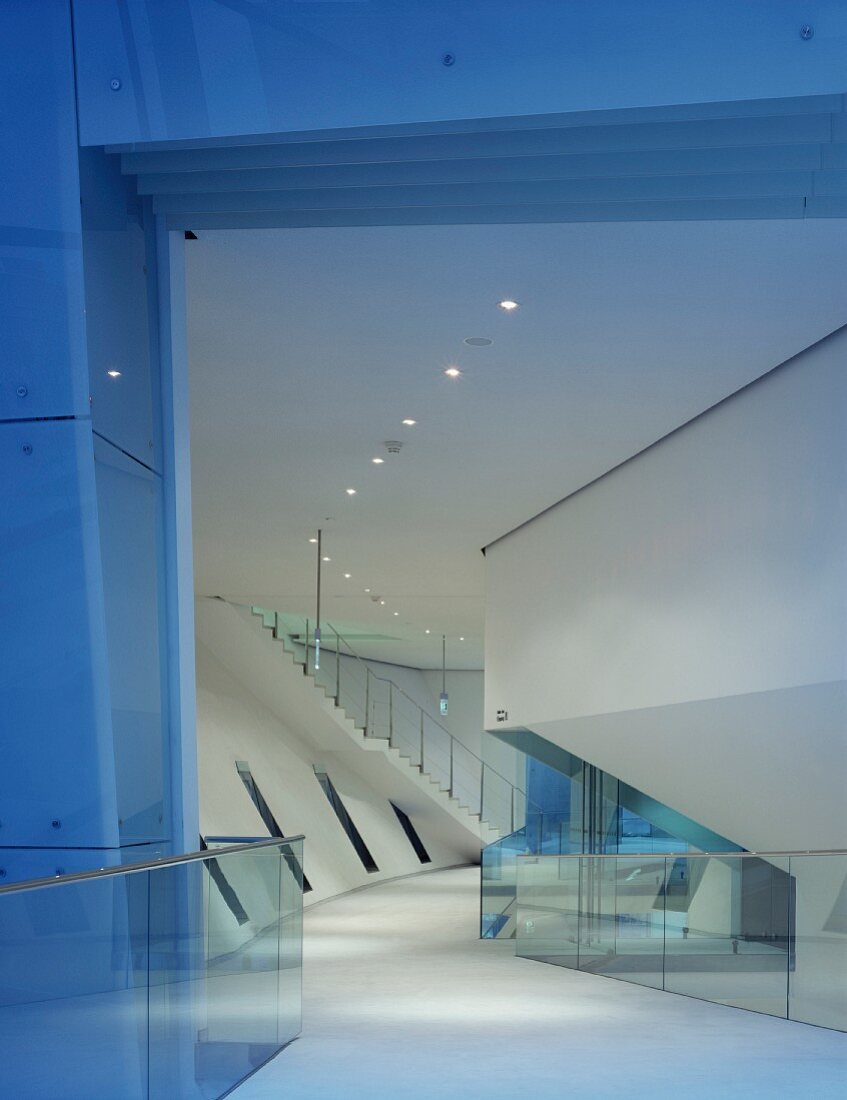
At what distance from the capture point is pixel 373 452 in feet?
33.2

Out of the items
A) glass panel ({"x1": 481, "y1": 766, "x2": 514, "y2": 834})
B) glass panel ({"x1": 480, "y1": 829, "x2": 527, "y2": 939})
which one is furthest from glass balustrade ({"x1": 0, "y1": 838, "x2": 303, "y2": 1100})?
glass panel ({"x1": 481, "y1": 766, "x2": 514, "y2": 834})

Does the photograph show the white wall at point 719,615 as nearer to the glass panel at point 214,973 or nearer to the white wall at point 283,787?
the glass panel at point 214,973

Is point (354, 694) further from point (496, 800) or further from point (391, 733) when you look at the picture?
point (496, 800)

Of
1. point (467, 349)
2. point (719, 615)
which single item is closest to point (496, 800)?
point (719, 615)

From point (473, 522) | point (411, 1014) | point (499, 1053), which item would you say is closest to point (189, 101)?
point (499, 1053)

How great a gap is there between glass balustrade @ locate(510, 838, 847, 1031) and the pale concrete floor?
0.17 meters

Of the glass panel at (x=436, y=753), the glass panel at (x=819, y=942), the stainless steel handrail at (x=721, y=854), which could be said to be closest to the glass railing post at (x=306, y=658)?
the glass panel at (x=436, y=753)

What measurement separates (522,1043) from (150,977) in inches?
103

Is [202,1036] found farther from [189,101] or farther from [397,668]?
[397,668]

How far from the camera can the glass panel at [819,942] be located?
6.54 metres

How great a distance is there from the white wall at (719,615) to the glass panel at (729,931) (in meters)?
0.92

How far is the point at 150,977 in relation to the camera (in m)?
4.27

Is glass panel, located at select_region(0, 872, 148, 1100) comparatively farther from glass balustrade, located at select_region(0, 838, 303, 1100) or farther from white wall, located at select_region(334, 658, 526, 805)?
white wall, located at select_region(334, 658, 526, 805)

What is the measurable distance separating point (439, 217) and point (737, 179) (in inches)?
48.5
